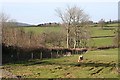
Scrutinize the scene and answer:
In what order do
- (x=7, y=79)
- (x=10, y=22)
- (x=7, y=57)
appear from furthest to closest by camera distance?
(x=10, y=22)
(x=7, y=57)
(x=7, y=79)

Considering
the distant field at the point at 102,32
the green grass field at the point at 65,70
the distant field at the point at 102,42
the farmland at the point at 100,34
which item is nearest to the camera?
the green grass field at the point at 65,70

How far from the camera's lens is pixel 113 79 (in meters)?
17.3

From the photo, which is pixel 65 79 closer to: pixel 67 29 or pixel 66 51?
pixel 66 51

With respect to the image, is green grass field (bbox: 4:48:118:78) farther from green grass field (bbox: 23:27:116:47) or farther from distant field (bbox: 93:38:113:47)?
distant field (bbox: 93:38:113:47)

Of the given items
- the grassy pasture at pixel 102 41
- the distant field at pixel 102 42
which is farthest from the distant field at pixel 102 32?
the distant field at pixel 102 42

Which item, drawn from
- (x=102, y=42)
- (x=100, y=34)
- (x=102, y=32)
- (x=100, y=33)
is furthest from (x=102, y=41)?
(x=102, y=32)

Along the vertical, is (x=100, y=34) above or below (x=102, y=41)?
above

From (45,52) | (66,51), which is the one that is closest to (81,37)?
(66,51)

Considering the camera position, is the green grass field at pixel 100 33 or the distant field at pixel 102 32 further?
the distant field at pixel 102 32

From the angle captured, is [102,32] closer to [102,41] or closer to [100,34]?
[100,34]

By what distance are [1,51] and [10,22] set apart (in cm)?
2852

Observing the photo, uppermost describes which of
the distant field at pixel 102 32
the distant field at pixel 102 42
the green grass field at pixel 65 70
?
the distant field at pixel 102 32

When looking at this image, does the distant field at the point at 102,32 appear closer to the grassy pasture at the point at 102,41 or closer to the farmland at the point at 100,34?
the farmland at the point at 100,34

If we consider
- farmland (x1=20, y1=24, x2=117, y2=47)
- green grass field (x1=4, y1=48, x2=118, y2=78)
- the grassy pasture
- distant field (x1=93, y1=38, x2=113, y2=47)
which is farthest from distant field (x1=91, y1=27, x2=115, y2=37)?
green grass field (x1=4, y1=48, x2=118, y2=78)
